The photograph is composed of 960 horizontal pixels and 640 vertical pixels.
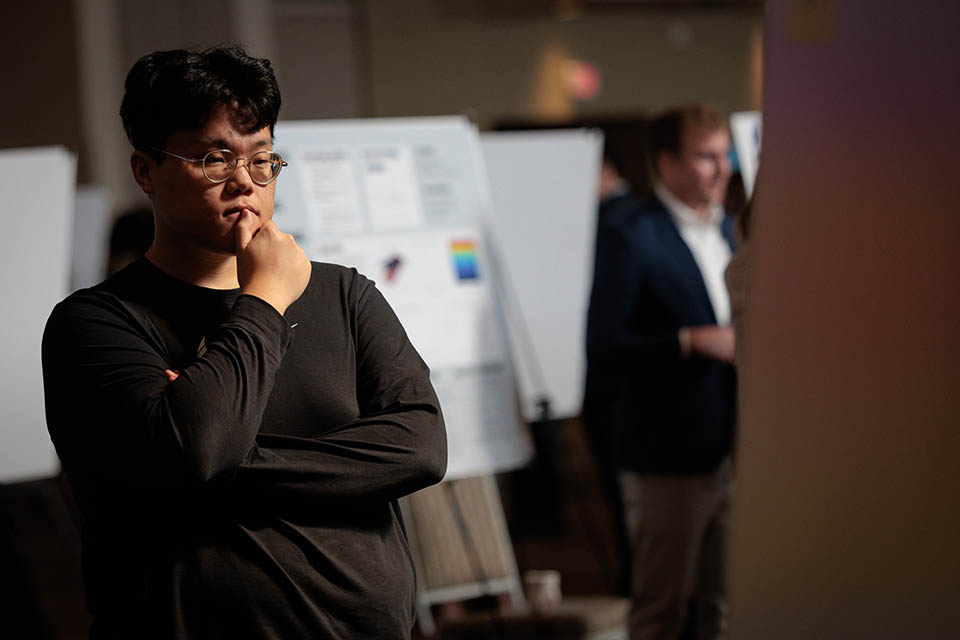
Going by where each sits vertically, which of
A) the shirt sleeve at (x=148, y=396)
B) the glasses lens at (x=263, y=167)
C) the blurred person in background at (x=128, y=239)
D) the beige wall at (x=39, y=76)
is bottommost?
the shirt sleeve at (x=148, y=396)

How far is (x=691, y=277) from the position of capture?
2832 mm

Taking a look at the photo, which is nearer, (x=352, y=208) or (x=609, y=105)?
(x=352, y=208)

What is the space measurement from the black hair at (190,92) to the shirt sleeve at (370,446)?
275 mm

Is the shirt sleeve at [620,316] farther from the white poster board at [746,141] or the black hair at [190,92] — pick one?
the black hair at [190,92]

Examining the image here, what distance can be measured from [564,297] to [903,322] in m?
2.76

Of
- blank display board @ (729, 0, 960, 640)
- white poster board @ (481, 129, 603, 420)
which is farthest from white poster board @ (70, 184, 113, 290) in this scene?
blank display board @ (729, 0, 960, 640)

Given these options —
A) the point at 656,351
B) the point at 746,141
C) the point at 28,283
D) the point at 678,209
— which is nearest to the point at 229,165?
the point at 28,283

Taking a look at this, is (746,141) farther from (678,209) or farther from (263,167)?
(263,167)

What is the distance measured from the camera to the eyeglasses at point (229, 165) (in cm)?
122

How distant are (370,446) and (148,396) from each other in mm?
263

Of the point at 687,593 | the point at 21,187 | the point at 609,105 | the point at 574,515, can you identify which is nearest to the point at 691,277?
the point at 687,593

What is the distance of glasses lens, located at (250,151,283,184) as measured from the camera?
125 centimetres

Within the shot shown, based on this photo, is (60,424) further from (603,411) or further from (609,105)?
(609,105)

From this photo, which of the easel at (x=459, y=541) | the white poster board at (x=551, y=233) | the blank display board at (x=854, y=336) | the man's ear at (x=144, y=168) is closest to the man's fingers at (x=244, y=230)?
the man's ear at (x=144, y=168)
